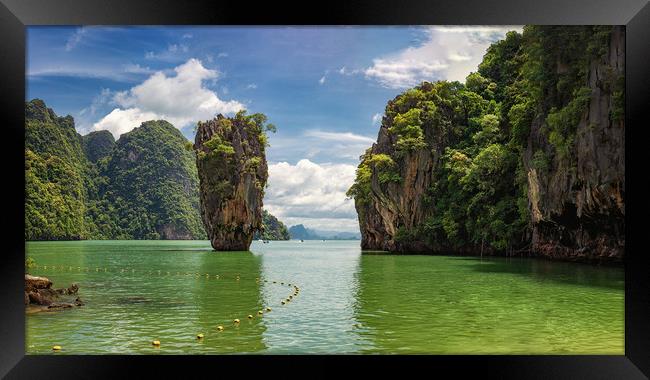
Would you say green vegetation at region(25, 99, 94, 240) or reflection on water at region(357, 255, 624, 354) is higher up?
green vegetation at region(25, 99, 94, 240)

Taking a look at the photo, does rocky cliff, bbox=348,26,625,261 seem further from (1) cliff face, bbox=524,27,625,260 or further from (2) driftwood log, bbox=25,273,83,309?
(2) driftwood log, bbox=25,273,83,309

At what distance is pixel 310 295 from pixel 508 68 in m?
24.4

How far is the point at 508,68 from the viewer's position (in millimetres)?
34656

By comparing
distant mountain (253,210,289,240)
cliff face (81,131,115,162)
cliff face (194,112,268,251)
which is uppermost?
cliff face (81,131,115,162)

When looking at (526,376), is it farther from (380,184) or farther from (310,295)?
(380,184)

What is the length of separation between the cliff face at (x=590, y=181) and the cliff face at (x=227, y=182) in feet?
70.0

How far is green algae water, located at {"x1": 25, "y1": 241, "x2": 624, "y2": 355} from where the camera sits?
8023 millimetres

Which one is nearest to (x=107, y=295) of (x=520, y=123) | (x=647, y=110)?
(x=647, y=110)

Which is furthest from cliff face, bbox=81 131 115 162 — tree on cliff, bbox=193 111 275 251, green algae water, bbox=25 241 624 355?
green algae water, bbox=25 241 624 355

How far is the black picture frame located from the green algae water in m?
0.93

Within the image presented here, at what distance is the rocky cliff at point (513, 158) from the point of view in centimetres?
1845

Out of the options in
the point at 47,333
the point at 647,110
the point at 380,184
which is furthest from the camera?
the point at 380,184
